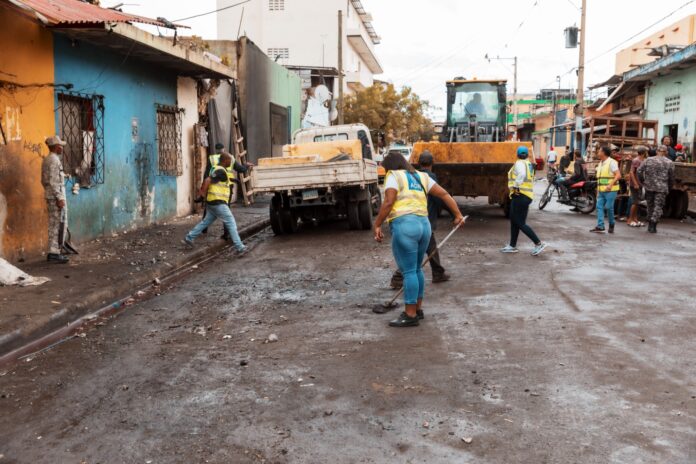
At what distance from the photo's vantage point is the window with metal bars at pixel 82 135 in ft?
36.0

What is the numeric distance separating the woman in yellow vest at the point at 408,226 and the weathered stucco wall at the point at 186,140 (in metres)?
10.6

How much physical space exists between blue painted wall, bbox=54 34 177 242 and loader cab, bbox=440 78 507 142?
26.3 ft

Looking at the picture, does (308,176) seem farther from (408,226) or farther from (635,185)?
(635,185)

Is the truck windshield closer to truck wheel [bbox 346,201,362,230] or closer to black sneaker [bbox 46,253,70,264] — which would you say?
truck wheel [bbox 346,201,362,230]

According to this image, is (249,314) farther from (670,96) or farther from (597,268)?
(670,96)

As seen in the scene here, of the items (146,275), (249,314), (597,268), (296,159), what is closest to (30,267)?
(146,275)

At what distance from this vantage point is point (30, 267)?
30.3ft

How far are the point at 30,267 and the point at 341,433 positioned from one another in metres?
6.78

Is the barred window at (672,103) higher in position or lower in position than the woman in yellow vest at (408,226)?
higher

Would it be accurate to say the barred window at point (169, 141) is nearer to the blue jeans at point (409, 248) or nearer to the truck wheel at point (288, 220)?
the truck wheel at point (288, 220)

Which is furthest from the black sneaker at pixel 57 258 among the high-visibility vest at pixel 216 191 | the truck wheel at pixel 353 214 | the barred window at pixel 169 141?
the truck wheel at pixel 353 214

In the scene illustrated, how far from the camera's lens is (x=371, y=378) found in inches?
195

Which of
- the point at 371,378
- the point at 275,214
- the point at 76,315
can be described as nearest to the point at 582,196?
the point at 275,214

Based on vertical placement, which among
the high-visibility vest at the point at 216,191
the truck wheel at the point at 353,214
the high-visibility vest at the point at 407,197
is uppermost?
the high-visibility vest at the point at 407,197
